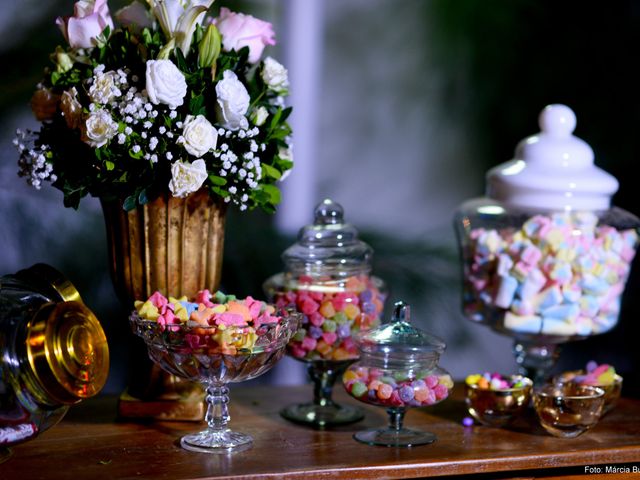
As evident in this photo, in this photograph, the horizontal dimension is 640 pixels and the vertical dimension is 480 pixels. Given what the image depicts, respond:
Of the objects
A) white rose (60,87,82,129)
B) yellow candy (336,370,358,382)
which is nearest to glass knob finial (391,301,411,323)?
yellow candy (336,370,358,382)

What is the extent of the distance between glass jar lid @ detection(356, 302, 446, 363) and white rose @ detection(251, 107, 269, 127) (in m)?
0.35

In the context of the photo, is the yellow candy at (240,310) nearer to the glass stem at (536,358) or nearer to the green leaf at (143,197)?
the green leaf at (143,197)

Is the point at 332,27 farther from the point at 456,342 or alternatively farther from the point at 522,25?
the point at 456,342

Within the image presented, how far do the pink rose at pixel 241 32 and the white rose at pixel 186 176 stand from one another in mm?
214

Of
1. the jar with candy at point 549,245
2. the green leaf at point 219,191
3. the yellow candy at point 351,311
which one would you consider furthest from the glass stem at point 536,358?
the green leaf at point 219,191

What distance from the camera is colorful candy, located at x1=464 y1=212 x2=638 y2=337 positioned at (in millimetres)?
1561

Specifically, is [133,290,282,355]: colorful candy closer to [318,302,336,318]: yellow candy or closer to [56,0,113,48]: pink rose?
[318,302,336,318]: yellow candy

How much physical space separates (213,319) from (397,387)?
296 millimetres

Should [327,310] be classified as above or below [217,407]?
above

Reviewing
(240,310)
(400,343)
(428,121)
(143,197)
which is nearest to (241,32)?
(143,197)

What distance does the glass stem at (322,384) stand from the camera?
157 centimetres

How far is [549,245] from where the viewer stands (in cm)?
156

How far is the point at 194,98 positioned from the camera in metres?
1.37

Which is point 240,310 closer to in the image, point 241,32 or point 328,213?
point 328,213
